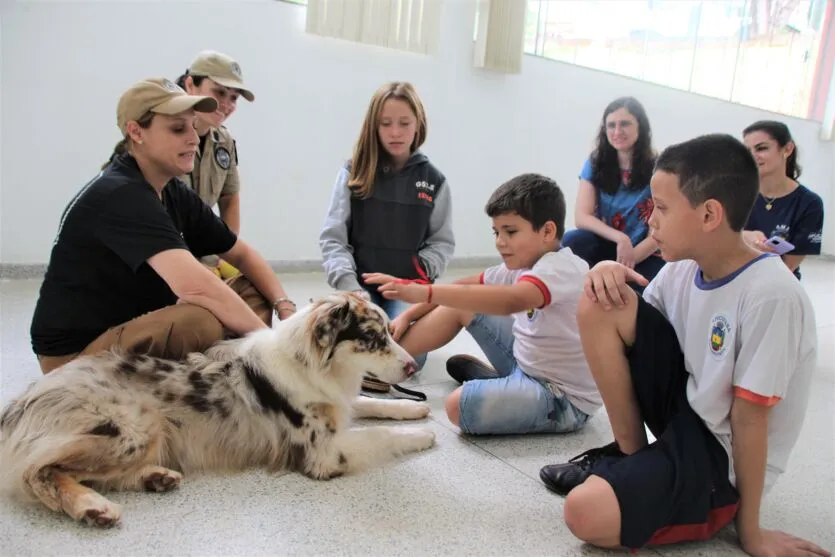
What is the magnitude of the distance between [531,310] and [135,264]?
130cm

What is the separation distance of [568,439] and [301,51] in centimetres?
362

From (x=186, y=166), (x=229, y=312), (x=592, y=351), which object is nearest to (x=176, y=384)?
(x=229, y=312)

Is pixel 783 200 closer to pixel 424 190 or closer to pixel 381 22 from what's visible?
pixel 424 190

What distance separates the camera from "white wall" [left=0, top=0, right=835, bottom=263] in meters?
3.76

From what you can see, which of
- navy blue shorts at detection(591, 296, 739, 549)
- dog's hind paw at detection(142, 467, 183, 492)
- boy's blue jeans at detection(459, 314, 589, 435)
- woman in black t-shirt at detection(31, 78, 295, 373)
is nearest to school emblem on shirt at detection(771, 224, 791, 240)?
boy's blue jeans at detection(459, 314, 589, 435)

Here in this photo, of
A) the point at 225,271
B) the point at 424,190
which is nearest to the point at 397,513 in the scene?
the point at 225,271

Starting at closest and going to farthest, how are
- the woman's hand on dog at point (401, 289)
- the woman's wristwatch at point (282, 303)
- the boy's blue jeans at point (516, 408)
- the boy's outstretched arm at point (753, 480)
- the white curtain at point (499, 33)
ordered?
the boy's outstretched arm at point (753, 480)
the woman's hand on dog at point (401, 289)
the boy's blue jeans at point (516, 408)
the woman's wristwatch at point (282, 303)
the white curtain at point (499, 33)

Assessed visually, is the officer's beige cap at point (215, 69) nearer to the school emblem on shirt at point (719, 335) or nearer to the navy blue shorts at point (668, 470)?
the navy blue shorts at point (668, 470)

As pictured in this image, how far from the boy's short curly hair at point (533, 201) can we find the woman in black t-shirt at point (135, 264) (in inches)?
38.0

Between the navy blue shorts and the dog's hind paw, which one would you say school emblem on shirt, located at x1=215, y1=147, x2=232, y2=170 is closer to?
the dog's hind paw

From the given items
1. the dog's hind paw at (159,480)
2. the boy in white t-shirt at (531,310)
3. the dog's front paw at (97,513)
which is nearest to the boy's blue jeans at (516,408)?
the boy in white t-shirt at (531,310)

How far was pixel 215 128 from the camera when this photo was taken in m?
2.84

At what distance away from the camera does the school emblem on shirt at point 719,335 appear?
144 cm

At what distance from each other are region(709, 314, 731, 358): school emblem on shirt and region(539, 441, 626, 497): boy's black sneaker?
0.44m
